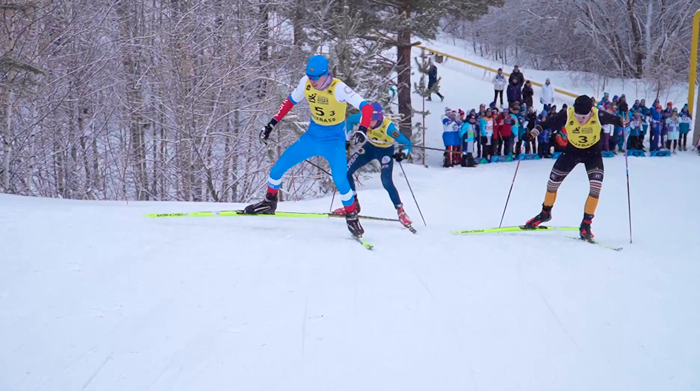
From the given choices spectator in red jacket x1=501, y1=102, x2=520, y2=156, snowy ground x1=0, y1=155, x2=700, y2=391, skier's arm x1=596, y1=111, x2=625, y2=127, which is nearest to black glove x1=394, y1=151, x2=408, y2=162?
snowy ground x1=0, y1=155, x2=700, y2=391

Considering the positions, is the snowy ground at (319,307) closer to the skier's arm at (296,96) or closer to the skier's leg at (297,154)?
the skier's leg at (297,154)

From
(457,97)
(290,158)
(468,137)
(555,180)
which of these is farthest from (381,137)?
(457,97)

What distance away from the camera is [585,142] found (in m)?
7.59

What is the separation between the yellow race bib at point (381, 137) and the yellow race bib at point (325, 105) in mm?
1212

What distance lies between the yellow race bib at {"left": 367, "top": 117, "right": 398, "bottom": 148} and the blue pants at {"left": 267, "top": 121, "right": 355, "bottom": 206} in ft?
3.72

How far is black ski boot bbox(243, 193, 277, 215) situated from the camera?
7.06 metres

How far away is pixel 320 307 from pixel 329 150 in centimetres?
263

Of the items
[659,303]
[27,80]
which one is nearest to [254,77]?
[27,80]

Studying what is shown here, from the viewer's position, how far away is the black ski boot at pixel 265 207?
23.2 ft

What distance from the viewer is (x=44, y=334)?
373 centimetres

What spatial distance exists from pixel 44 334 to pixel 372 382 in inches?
85.8

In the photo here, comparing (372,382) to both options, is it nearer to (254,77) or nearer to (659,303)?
(659,303)

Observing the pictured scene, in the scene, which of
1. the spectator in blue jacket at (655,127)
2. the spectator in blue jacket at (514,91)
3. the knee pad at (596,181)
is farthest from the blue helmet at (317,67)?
the spectator in blue jacket at (514,91)

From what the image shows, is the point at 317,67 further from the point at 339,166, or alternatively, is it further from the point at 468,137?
the point at 468,137
